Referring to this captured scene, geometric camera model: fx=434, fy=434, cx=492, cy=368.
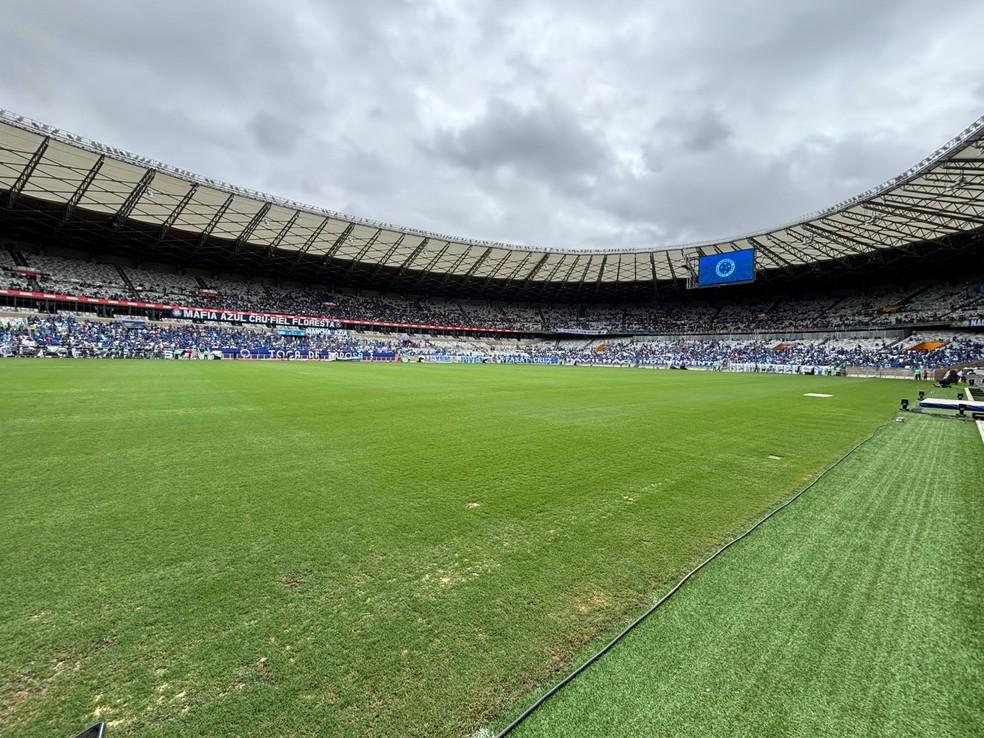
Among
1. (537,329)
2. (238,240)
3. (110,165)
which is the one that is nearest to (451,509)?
(110,165)

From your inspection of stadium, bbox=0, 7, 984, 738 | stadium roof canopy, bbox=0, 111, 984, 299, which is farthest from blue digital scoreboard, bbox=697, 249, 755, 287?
stadium, bbox=0, 7, 984, 738

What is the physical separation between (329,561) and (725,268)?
47215 mm

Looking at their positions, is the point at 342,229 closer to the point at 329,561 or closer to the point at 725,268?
the point at 725,268

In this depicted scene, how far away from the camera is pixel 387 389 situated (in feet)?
60.0

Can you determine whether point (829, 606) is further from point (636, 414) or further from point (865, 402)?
point (865, 402)

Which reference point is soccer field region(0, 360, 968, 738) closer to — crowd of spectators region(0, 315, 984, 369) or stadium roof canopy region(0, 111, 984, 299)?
stadium roof canopy region(0, 111, 984, 299)

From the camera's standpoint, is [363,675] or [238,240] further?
[238,240]

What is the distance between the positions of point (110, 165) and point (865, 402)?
2011 inches

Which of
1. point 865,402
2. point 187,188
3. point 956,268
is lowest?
point 865,402

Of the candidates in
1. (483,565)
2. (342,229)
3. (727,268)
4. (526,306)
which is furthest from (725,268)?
(526,306)

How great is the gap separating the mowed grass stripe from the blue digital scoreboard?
42501mm

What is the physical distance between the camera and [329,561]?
370 cm

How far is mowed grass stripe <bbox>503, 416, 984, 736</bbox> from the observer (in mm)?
2182

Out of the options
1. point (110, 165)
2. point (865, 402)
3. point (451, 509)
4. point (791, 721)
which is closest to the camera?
point (791, 721)
